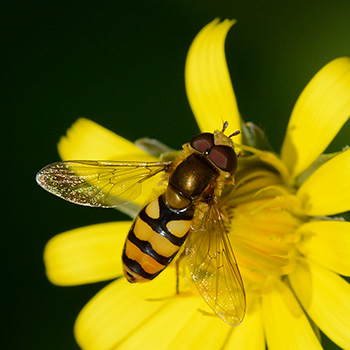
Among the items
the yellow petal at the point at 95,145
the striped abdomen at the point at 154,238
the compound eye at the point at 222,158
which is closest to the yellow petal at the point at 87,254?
the yellow petal at the point at 95,145

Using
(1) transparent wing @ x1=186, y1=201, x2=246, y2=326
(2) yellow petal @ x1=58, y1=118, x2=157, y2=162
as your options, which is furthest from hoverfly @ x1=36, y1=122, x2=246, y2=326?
(2) yellow petal @ x1=58, y1=118, x2=157, y2=162

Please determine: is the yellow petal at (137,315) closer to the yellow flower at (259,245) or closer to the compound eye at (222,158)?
the yellow flower at (259,245)

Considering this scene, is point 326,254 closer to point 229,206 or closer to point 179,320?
point 229,206

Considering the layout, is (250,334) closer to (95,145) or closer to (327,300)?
(327,300)

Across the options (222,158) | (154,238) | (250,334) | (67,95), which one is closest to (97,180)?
(154,238)

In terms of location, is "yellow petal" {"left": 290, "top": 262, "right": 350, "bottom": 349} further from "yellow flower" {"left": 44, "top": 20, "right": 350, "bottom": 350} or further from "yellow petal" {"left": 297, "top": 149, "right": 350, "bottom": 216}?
"yellow petal" {"left": 297, "top": 149, "right": 350, "bottom": 216}

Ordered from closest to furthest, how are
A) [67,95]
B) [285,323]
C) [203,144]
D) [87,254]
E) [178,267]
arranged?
[203,144] → [285,323] → [178,267] → [87,254] → [67,95]

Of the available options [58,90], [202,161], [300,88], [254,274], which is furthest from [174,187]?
[58,90]
